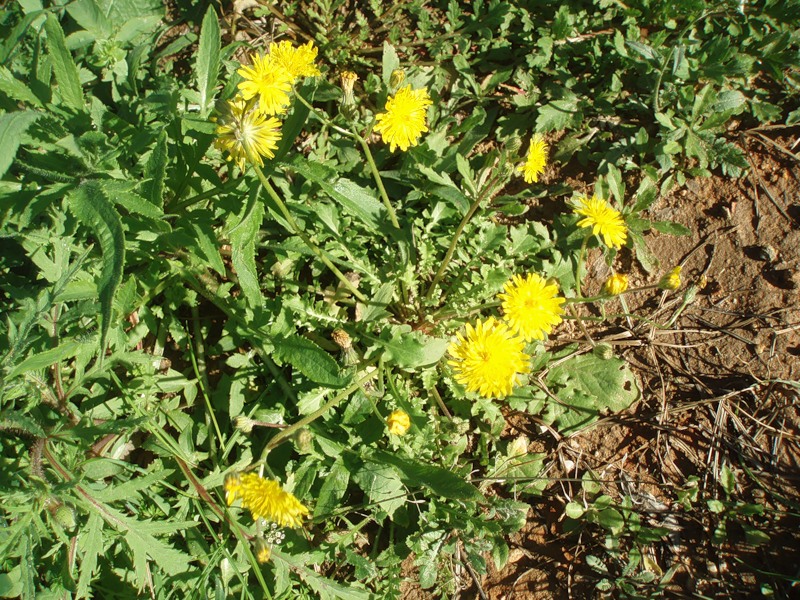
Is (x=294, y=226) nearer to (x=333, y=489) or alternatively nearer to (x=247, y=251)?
(x=247, y=251)

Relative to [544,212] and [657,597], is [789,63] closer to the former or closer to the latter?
[544,212]

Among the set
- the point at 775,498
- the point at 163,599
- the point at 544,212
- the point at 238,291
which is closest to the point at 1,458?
the point at 163,599

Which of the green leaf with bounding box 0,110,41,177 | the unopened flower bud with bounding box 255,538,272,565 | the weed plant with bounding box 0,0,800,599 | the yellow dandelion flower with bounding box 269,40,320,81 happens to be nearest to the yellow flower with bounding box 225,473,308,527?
the weed plant with bounding box 0,0,800,599

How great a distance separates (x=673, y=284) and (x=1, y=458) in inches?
126

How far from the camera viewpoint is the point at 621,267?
11.6 feet

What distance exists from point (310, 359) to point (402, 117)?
1215 mm

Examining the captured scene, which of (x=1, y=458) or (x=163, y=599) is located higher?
(x=1, y=458)

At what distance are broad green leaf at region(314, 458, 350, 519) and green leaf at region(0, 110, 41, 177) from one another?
6.36 ft

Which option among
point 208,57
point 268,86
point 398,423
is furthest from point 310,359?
point 208,57

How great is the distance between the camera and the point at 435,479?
2.71 metres

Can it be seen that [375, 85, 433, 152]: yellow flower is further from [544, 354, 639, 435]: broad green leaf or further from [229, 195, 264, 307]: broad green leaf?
[544, 354, 639, 435]: broad green leaf

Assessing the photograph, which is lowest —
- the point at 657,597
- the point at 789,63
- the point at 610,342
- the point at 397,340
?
the point at 657,597

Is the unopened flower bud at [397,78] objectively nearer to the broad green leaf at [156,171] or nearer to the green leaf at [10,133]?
the broad green leaf at [156,171]

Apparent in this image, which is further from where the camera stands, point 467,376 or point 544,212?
point 544,212
